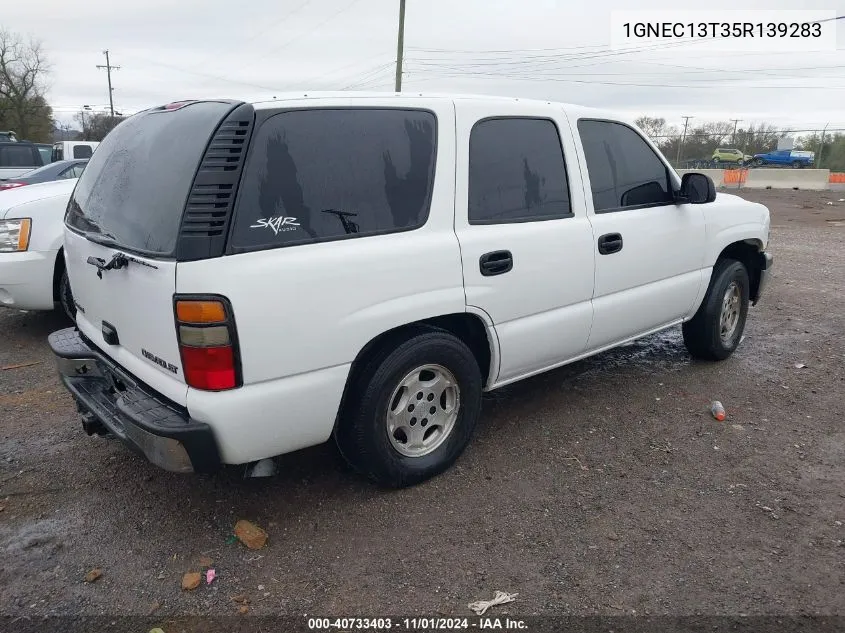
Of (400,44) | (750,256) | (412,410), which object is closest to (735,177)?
(400,44)

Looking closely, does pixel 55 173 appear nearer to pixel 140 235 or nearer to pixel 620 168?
pixel 140 235

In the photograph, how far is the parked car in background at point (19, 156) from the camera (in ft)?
45.4

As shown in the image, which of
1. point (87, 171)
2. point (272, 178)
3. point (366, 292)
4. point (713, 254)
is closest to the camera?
point (272, 178)

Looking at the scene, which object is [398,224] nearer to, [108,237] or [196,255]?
[196,255]

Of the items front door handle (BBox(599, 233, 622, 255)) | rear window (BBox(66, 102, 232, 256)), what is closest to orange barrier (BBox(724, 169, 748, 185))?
front door handle (BBox(599, 233, 622, 255))

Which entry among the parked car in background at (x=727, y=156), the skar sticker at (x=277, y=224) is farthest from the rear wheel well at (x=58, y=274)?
Answer: the parked car in background at (x=727, y=156)

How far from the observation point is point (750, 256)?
530 centimetres

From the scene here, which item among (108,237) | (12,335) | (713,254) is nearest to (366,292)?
(108,237)

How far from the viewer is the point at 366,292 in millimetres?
2791

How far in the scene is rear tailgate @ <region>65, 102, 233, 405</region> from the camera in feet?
8.41

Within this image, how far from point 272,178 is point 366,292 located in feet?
1.99

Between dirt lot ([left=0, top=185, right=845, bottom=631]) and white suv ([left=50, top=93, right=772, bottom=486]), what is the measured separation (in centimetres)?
40

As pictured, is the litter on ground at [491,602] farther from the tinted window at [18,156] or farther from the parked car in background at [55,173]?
the tinted window at [18,156]

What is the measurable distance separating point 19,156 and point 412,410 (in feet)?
47.8
